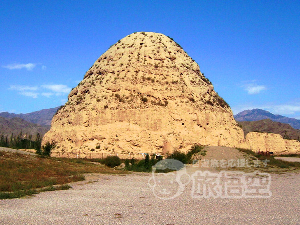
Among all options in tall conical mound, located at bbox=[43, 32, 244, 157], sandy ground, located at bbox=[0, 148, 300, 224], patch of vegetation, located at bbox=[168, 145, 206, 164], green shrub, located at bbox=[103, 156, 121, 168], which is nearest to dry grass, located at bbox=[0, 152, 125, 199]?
sandy ground, located at bbox=[0, 148, 300, 224]

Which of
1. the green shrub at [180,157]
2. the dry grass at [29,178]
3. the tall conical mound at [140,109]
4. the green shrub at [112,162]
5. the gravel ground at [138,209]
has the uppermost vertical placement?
the tall conical mound at [140,109]

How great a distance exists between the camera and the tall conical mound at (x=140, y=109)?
A: 29.6 metres

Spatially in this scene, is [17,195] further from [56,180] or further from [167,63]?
[167,63]

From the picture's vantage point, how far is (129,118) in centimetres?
3048

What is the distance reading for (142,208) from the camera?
9.46 metres

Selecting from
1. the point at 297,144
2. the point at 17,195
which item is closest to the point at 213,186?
the point at 17,195

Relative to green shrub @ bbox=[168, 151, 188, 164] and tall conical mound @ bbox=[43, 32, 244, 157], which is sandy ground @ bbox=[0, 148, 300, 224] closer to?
green shrub @ bbox=[168, 151, 188, 164]

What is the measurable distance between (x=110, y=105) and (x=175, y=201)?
21.2 metres

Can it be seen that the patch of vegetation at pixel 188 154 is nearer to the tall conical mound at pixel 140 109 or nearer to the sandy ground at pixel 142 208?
the tall conical mound at pixel 140 109

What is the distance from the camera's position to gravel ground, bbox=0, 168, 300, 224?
26.1ft

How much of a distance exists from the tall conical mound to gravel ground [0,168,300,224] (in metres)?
16.8

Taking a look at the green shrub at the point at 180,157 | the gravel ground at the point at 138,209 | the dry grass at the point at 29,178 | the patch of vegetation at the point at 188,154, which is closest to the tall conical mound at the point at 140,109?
the patch of vegetation at the point at 188,154

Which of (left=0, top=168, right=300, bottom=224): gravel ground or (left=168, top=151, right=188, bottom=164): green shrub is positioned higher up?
(left=168, top=151, right=188, bottom=164): green shrub

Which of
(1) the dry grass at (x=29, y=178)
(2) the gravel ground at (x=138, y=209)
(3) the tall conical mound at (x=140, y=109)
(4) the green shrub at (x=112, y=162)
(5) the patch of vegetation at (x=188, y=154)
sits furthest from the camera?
(3) the tall conical mound at (x=140, y=109)
